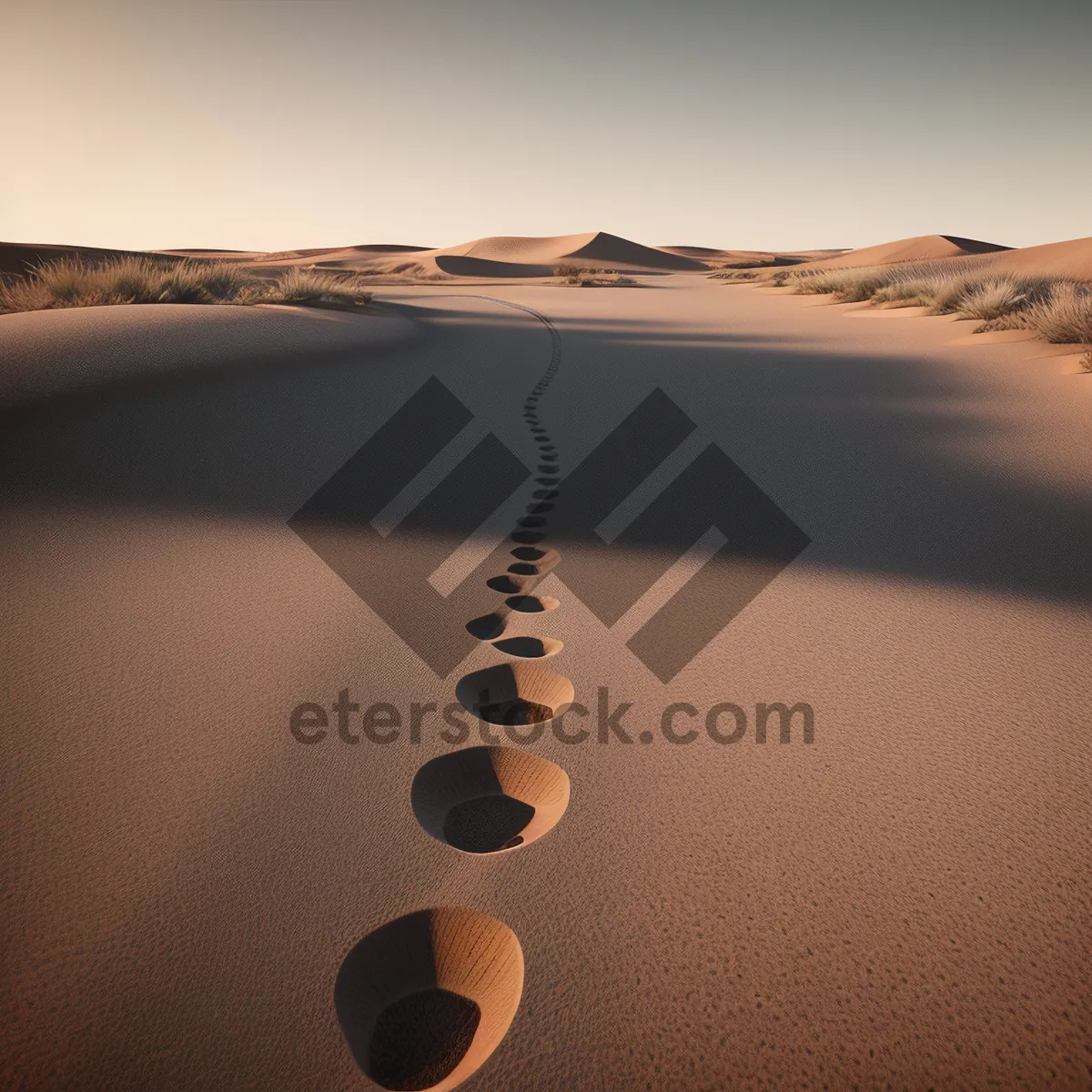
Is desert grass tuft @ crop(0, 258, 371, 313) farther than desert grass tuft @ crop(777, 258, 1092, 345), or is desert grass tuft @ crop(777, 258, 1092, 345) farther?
desert grass tuft @ crop(0, 258, 371, 313)

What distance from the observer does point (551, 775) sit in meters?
1.15

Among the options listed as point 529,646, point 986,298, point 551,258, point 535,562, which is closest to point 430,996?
point 529,646

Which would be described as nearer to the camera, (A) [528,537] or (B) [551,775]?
(B) [551,775]

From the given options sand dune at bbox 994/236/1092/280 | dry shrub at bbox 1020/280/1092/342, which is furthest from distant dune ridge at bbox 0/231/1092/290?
dry shrub at bbox 1020/280/1092/342

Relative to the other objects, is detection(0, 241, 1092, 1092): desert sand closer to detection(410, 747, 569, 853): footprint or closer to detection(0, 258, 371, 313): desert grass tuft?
detection(410, 747, 569, 853): footprint

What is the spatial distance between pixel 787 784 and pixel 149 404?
3051 millimetres

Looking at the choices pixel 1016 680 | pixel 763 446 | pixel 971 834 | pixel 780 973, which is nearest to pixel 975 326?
pixel 763 446

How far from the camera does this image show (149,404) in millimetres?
3031

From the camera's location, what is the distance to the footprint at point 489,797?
1037 mm

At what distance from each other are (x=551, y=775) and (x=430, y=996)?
394 millimetres

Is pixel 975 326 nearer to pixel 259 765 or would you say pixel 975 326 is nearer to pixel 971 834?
pixel 971 834

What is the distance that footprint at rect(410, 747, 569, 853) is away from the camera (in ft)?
3.40

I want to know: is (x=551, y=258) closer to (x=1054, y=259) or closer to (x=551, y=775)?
(x=1054, y=259)

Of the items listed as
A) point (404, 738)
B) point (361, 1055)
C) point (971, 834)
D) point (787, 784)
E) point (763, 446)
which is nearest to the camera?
point (361, 1055)
